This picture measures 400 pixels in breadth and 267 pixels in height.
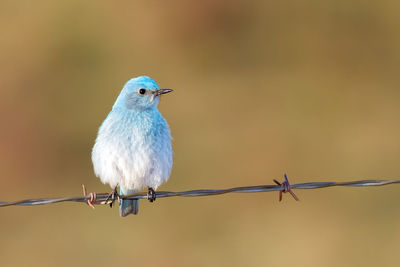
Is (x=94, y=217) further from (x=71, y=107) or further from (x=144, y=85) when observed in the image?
(x=144, y=85)

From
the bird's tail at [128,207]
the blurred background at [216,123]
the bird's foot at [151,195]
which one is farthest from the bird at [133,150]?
the blurred background at [216,123]

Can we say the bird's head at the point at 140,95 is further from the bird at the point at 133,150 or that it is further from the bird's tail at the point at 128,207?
the bird's tail at the point at 128,207

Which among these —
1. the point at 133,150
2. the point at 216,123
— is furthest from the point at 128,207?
the point at 216,123

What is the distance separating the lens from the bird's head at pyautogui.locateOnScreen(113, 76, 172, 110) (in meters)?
7.22

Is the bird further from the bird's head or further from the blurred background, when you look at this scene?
the blurred background

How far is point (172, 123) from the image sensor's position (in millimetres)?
14656

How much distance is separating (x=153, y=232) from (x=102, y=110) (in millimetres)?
3694

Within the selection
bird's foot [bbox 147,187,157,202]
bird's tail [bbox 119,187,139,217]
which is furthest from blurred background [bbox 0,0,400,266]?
bird's foot [bbox 147,187,157,202]

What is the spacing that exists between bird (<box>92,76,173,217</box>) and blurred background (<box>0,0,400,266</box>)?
485cm

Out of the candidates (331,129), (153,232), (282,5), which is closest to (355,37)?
(282,5)

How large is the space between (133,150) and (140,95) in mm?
824

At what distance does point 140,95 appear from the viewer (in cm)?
729

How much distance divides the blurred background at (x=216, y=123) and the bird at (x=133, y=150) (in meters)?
4.85

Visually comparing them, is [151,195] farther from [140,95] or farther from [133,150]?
[140,95]
